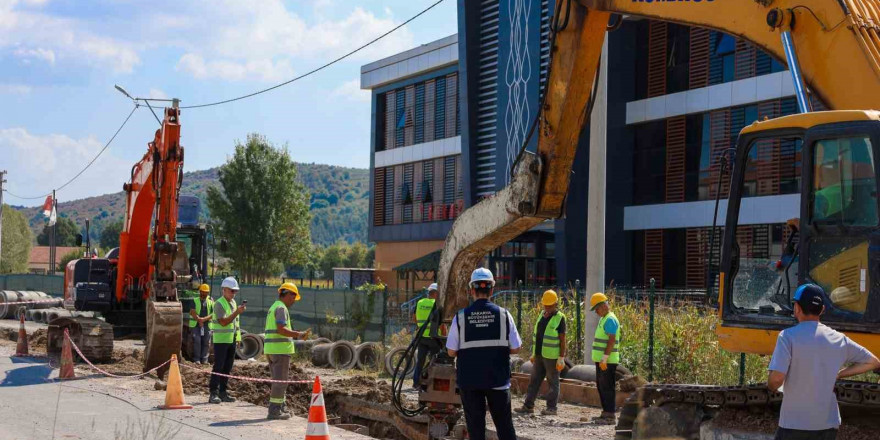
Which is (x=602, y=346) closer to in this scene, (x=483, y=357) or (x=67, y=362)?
(x=483, y=357)

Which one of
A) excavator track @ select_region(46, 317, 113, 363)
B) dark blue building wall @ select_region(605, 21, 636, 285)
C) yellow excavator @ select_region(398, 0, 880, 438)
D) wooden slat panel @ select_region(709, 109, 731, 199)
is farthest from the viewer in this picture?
dark blue building wall @ select_region(605, 21, 636, 285)

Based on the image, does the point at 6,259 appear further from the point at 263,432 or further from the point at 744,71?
the point at 263,432

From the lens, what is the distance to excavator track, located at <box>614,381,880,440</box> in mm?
8070

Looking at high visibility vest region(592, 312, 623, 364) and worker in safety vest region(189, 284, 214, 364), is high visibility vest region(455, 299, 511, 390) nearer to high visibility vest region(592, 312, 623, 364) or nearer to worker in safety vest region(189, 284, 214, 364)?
high visibility vest region(592, 312, 623, 364)

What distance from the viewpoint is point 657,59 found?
3791 cm

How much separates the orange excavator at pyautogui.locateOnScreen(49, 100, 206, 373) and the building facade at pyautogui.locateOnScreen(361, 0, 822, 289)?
14608mm

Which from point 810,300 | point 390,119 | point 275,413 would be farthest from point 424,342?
point 390,119

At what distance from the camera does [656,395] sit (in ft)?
31.6

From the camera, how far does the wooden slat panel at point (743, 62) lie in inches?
1367

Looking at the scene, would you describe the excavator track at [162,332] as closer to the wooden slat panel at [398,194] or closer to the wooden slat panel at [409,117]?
the wooden slat panel at [409,117]

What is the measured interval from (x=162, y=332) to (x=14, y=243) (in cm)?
10076

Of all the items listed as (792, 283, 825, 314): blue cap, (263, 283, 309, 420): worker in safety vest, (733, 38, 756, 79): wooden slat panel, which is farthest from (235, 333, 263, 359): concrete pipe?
(792, 283, 825, 314): blue cap

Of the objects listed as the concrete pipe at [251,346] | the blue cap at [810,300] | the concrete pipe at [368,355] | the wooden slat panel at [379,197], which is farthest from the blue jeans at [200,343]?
the wooden slat panel at [379,197]

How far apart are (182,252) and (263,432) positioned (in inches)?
501
